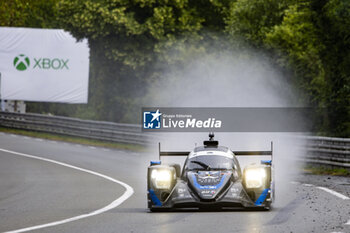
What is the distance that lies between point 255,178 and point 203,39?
106 feet

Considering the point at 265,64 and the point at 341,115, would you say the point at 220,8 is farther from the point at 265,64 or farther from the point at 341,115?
the point at 341,115

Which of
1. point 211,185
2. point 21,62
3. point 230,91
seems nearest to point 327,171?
point 211,185

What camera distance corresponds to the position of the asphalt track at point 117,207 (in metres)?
11.3

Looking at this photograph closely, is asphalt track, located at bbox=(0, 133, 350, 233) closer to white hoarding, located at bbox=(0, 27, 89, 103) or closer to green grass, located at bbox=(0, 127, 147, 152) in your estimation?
green grass, located at bbox=(0, 127, 147, 152)

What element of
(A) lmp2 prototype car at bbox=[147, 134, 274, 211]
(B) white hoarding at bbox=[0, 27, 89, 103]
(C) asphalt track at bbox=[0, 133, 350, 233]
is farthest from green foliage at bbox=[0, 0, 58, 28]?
(A) lmp2 prototype car at bbox=[147, 134, 274, 211]

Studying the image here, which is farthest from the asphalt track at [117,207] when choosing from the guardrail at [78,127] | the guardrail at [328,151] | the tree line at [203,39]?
the tree line at [203,39]

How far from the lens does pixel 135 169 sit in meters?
25.2

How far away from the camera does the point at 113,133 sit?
37.3m

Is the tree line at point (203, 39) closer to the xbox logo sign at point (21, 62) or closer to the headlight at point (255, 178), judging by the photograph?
the xbox logo sign at point (21, 62)

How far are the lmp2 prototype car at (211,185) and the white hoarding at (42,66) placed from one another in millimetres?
36771

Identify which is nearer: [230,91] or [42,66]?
[230,91]

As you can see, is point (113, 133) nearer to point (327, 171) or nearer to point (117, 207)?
point (327, 171)

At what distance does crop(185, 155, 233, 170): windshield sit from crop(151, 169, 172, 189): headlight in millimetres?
558

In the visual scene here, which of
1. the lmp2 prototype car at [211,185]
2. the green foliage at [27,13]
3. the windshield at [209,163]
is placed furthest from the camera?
the green foliage at [27,13]
